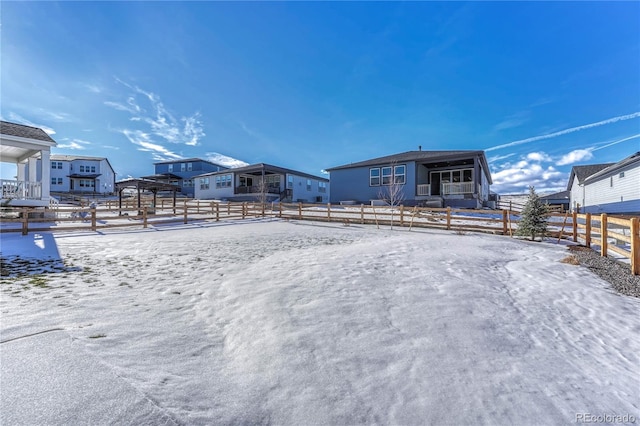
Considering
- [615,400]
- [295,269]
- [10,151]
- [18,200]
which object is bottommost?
[615,400]

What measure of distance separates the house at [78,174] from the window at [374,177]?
42.8 meters

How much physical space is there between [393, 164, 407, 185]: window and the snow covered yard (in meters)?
17.7

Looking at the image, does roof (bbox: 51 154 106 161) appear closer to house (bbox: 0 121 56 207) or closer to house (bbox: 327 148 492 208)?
house (bbox: 0 121 56 207)

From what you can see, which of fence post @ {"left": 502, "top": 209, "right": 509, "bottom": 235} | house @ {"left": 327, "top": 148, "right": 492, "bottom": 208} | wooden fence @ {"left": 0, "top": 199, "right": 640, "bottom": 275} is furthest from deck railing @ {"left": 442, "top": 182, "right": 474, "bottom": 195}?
fence post @ {"left": 502, "top": 209, "right": 509, "bottom": 235}

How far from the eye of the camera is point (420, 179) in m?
23.6

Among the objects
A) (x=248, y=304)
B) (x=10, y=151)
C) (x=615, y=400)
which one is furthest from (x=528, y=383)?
(x=10, y=151)

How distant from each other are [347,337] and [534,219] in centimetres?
1059

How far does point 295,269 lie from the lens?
5867 mm

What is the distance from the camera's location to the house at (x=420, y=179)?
2122 centimetres

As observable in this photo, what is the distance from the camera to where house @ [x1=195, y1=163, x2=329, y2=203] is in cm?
3120

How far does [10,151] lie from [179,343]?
19.0m

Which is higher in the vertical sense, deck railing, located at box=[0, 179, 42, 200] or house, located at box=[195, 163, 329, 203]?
house, located at box=[195, 163, 329, 203]

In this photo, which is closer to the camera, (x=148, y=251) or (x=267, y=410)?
(x=267, y=410)

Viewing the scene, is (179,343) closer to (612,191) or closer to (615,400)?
(615,400)
